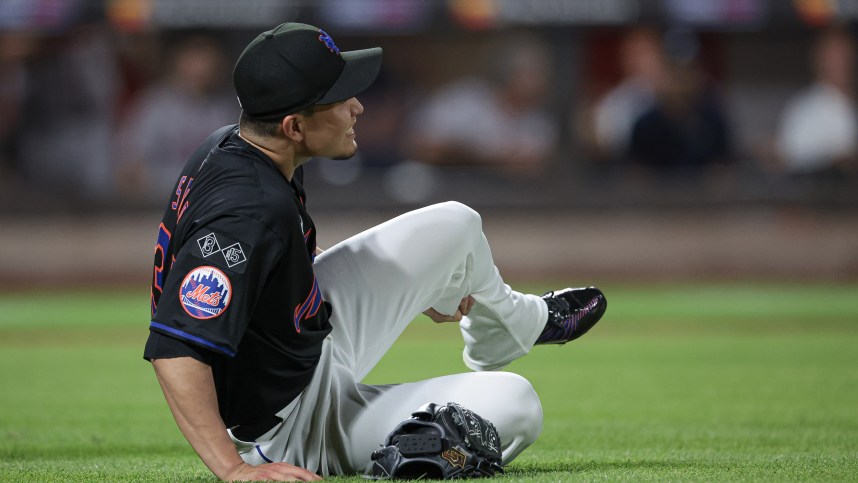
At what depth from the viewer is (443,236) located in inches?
138

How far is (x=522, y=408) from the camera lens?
3311mm

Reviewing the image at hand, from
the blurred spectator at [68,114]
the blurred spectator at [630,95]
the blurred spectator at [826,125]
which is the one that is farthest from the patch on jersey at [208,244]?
the blurred spectator at [68,114]

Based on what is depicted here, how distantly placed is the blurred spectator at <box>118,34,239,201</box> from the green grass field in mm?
2485

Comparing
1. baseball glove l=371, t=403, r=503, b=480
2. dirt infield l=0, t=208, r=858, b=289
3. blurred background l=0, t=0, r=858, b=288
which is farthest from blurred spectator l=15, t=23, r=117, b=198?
baseball glove l=371, t=403, r=503, b=480

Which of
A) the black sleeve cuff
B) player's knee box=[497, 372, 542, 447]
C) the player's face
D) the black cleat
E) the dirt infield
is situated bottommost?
the dirt infield

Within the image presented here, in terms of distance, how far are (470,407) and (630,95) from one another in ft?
33.2

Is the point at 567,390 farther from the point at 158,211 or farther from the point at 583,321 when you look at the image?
the point at 158,211

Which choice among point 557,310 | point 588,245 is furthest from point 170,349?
point 588,245

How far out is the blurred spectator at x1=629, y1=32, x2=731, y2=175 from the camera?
1274 cm

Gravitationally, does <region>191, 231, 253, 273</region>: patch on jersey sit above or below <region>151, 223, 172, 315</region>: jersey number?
above

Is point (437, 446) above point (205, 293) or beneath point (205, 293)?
beneath

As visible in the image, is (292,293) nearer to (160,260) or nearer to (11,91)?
(160,260)

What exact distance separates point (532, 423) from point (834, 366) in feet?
12.3

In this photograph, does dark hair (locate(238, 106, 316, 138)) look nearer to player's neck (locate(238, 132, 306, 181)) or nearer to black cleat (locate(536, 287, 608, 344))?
player's neck (locate(238, 132, 306, 181))
